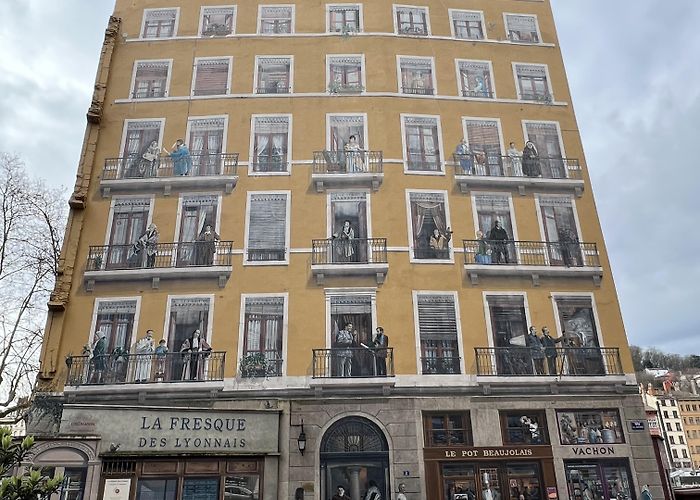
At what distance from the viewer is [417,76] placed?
23516 millimetres

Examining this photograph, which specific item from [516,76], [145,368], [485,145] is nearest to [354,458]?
[145,368]

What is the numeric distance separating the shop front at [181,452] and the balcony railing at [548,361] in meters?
7.45

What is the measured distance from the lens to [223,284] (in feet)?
63.4

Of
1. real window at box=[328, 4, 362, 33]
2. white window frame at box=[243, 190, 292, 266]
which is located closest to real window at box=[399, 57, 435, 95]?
real window at box=[328, 4, 362, 33]

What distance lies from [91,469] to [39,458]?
61.1 inches

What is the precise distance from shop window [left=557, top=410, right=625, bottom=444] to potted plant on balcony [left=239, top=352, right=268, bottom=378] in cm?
995

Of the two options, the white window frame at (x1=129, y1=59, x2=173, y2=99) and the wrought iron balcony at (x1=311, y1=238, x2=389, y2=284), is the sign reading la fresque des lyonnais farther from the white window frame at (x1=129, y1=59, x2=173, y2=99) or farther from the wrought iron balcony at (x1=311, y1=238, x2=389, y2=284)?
the white window frame at (x1=129, y1=59, x2=173, y2=99)

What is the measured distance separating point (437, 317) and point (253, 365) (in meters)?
6.52

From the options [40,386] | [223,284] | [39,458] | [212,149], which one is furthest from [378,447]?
[212,149]

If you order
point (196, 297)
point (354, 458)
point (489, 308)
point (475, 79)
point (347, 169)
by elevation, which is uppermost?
point (475, 79)

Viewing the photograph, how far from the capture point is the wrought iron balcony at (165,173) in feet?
68.6

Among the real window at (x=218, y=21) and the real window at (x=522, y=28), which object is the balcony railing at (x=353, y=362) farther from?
the real window at (x=522, y=28)

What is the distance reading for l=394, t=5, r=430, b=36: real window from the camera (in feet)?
80.4

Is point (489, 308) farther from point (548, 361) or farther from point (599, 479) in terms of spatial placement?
point (599, 479)
